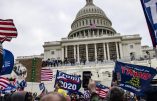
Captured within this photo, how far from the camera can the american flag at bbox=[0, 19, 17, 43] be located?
10.2 meters

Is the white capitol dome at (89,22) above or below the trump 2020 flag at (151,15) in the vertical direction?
above

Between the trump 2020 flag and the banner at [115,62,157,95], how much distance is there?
11.1 ft

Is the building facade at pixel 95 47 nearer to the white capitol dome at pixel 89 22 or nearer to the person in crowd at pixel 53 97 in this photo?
the white capitol dome at pixel 89 22

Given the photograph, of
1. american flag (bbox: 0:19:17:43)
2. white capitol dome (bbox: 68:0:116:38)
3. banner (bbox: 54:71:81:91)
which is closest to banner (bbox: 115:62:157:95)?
banner (bbox: 54:71:81:91)

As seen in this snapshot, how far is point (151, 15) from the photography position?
5848 millimetres

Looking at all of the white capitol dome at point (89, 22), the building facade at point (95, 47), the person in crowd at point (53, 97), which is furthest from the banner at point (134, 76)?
the white capitol dome at point (89, 22)

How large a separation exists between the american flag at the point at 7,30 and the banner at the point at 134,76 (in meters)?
3.33

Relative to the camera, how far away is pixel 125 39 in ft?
266

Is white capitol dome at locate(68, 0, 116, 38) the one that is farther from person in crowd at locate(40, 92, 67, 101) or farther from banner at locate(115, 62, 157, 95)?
person in crowd at locate(40, 92, 67, 101)

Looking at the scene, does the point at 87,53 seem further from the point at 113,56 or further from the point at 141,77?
the point at 141,77

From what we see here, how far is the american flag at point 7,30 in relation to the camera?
1022 centimetres

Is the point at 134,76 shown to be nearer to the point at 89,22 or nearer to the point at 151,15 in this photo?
the point at 151,15

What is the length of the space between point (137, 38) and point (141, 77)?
73.1 meters

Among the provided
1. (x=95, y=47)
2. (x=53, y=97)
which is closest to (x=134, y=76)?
(x=53, y=97)
